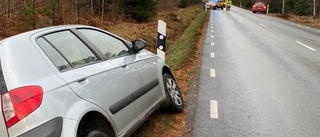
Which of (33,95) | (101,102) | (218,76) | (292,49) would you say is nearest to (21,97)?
(33,95)

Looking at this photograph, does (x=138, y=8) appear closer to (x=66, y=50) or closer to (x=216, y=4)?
(x=66, y=50)

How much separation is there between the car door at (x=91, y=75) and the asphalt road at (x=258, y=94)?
59.5 inches

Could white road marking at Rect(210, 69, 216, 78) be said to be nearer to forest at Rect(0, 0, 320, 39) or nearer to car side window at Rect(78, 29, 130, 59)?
car side window at Rect(78, 29, 130, 59)

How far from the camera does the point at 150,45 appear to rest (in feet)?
50.5

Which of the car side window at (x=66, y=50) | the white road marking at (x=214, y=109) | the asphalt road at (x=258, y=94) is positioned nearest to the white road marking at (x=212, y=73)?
the asphalt road at (x=258, y=94)

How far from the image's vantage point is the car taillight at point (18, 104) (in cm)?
238

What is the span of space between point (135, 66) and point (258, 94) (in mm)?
3305

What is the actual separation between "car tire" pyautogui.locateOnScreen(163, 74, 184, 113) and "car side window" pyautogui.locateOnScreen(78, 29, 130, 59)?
39.1 inches

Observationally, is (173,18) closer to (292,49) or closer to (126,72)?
(292,49)

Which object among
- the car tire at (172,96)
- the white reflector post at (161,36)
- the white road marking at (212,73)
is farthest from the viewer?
the white road marking at (212,73)

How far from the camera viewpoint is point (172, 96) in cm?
529

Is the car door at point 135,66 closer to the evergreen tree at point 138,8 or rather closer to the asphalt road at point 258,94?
the asphalt road at point 258,94

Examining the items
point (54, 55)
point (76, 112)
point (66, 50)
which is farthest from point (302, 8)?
point (76, 112)

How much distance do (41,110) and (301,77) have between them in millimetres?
7037
